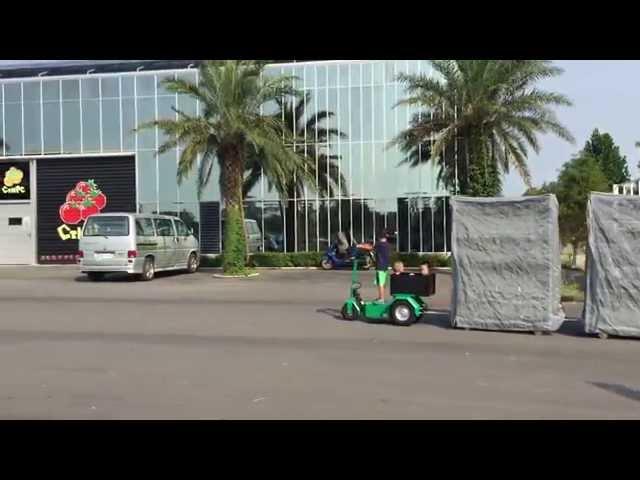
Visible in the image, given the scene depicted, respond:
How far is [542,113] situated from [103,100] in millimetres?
19413

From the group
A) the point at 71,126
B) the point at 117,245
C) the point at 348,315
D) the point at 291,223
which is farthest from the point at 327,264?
the point at 71,126

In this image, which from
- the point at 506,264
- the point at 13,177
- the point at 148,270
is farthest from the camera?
the point at 13,177

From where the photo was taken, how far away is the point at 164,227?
22422mm

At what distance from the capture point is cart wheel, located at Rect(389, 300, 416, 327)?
39.2 ft

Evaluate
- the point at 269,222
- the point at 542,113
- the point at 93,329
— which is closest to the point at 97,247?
the point at 93,329

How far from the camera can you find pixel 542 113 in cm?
2384

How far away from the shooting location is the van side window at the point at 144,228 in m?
20.5

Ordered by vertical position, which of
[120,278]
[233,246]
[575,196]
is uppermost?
[575,196]

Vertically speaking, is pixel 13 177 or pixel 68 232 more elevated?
pixel 13 177

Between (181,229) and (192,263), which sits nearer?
(181,229)

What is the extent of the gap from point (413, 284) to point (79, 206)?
77.8ft

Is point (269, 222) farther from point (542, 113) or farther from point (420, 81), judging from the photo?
point (542, 113)

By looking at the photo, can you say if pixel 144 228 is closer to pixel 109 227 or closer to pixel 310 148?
pixel 109 227

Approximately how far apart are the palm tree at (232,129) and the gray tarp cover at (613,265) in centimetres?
1400
